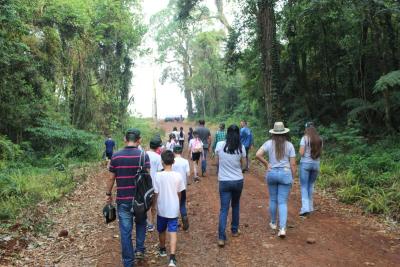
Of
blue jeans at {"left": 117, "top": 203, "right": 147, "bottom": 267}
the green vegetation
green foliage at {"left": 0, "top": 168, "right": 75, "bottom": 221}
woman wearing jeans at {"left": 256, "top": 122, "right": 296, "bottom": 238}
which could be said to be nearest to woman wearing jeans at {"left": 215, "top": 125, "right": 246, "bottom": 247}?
woman wearing jeans at {"left": 256, "top": 122, "right": 296, "bottom": 238}

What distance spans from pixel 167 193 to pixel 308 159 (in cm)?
374

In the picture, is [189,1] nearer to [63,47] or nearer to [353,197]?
[63,47]

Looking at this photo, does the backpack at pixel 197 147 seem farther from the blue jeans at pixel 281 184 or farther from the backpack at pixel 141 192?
the backpack at pixel 141 192

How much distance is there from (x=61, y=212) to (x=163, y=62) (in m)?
44.6

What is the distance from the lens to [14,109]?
59.2ft

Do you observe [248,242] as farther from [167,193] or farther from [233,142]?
[167,193]

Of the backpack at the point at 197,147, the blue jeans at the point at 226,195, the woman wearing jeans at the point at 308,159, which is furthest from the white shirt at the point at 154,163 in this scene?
the backpack at the point at 197,147

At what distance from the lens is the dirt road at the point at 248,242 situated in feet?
22.5

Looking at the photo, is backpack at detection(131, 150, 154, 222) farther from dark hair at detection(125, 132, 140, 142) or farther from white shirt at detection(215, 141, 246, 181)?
white shirt at detection(215, 141, 246, 181)

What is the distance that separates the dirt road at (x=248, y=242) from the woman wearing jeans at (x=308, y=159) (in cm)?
55

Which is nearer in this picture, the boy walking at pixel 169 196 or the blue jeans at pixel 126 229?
the blue jeans at pixel 126 229

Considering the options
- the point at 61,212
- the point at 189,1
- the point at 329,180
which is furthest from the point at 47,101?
the point at 329,180

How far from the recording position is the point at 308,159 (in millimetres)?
8977

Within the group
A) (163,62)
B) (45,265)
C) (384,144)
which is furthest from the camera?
(163,62)
